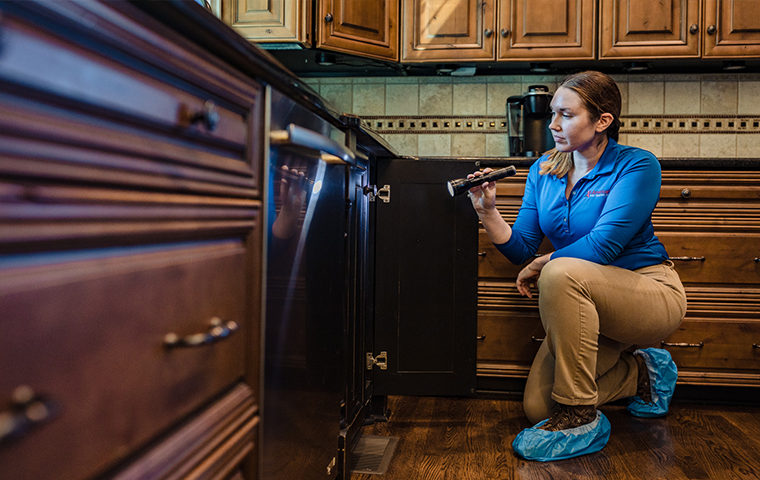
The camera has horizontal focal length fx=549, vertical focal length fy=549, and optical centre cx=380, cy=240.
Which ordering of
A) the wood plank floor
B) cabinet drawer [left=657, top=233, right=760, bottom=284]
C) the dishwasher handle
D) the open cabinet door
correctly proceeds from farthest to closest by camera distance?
cabinet drawer [left=657, top=233, right=760, bottom=284], the open cabinet door, the wood plank floor, the dishwasher handle

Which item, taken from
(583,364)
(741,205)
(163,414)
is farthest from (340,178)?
(741,205)

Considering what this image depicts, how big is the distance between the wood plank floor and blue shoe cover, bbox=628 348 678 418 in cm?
3

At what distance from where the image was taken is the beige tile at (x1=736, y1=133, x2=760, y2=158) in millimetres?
2559

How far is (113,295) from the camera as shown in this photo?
17.6 inches

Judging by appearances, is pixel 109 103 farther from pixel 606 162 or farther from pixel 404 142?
pixel 404 142

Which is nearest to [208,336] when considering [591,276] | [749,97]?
[591,276]

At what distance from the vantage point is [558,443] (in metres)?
1.52

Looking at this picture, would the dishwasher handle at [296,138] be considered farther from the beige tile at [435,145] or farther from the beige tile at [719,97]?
the beige tile at [719,97]

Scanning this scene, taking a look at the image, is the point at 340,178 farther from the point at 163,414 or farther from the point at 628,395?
the point at 628,395

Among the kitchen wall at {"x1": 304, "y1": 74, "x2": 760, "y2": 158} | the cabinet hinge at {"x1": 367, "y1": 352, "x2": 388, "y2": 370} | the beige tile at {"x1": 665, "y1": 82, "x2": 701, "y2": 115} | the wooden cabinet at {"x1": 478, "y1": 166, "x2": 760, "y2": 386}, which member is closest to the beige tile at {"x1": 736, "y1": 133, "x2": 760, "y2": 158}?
the kitchen wall at {"x1": 304, "y1": 74, "x2": 760, "y2": 158}

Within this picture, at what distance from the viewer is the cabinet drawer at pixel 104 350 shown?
0.36 m

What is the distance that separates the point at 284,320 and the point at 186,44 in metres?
Result: 0.43

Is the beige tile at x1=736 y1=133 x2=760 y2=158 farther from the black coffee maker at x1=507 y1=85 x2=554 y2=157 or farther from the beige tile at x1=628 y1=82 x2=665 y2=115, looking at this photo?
the black coffee maker at x1=507 y1=85 x2=554 y2=157

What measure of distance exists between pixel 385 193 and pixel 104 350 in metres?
1.42
